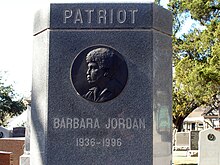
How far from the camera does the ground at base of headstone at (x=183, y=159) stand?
1943 centimetres

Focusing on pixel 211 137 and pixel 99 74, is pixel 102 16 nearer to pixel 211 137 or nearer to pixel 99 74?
pixel 99 74

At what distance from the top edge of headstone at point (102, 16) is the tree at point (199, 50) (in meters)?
12.5

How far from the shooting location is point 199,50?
19.6m

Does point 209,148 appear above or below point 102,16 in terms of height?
below

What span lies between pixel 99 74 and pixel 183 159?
17.2m

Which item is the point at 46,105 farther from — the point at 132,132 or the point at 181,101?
the point at 181,101

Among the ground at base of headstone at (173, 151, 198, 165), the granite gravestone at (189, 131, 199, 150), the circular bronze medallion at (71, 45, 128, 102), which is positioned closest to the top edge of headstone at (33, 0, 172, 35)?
the circular bronze medallion at (71, 45, 128, 102)

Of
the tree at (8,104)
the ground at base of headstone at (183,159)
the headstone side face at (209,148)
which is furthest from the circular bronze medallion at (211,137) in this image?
the tree at (8,104)

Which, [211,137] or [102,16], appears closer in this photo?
[102,16]

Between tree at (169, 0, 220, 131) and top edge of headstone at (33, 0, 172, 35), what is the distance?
1254 cm

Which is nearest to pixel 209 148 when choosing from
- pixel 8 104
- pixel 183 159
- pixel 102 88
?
pixel 183 159

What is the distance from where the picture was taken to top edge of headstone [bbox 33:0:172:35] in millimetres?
5098

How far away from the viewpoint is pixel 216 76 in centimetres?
1728

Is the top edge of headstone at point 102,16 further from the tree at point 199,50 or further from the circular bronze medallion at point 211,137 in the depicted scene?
the tree at point 199,50
